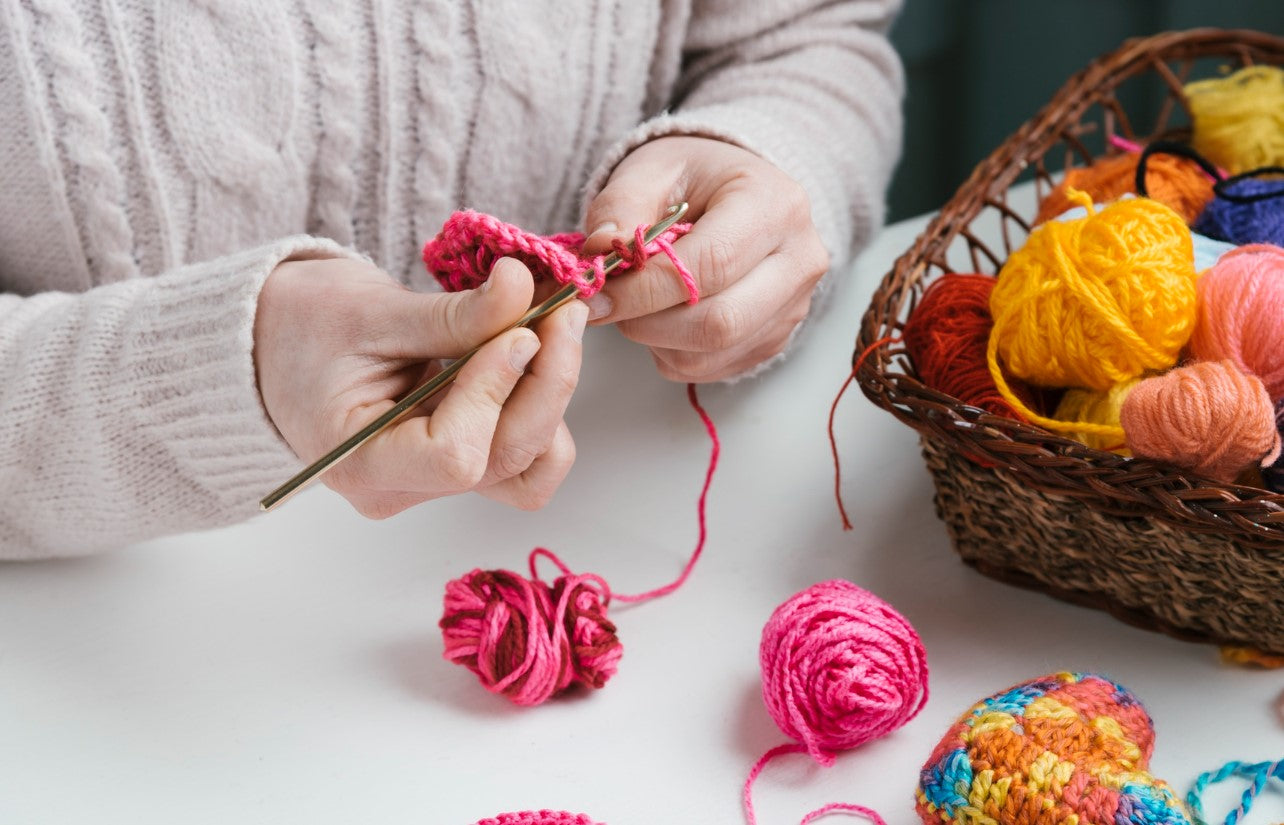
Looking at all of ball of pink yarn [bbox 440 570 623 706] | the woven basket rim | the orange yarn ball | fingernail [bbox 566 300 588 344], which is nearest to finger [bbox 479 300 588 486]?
fingernail [bbox 566 300 588 344]

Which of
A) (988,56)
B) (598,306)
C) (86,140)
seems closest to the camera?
(598,306)

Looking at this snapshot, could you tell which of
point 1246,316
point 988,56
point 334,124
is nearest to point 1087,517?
point 1246,316

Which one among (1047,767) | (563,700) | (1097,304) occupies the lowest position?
(563,700)

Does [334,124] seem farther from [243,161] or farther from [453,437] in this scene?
[453,437]

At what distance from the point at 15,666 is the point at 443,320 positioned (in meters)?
0.38

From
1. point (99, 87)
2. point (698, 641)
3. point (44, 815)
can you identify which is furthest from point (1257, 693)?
point (99, 87)

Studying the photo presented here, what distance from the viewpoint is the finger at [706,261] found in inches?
25.0

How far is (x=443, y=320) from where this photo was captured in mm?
573

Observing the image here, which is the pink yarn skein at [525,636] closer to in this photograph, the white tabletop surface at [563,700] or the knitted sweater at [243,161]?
the white tabletop surface at [563,700]

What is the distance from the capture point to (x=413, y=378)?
2.04 ft

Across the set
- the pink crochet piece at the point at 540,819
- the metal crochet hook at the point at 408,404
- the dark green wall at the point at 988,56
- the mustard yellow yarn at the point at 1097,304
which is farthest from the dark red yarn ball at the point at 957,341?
the dark green wall at the point at 988,56

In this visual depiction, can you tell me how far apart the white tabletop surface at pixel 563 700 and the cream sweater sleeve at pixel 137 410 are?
7 cm

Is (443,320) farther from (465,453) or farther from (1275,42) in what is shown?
(1275,42)

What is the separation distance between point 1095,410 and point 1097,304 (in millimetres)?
69
